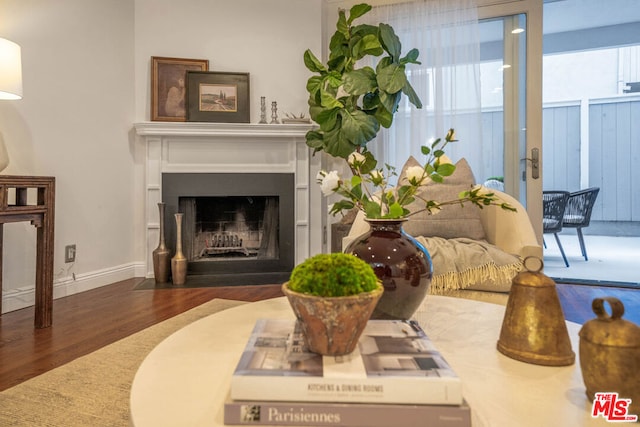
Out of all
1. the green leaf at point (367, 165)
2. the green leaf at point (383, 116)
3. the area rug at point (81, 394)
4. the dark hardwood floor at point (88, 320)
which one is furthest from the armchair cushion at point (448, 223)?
the area rug at point (81, 394)

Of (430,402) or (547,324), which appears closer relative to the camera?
(430,402)

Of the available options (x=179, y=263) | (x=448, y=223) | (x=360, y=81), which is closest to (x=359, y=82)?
(x=360, y=81)

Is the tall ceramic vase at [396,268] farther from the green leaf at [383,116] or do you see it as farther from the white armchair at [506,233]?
the green leaf at [383,116]

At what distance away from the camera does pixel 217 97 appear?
11.5 feet

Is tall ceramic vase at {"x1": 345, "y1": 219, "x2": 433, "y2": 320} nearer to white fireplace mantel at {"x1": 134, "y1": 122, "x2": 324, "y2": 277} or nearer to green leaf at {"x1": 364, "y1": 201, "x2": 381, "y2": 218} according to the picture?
green leaf at {"x1": 364, "y1": 201, "x2": 381, "y2": 218}

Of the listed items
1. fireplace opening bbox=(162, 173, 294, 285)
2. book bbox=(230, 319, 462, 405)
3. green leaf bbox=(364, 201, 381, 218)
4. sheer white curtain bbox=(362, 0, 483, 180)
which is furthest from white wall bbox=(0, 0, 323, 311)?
book bbox=(230, 319, 462, 405)

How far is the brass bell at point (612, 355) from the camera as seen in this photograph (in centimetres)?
53

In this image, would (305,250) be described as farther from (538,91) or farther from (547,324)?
(547,324)

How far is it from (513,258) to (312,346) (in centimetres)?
148

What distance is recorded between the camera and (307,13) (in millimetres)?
3707

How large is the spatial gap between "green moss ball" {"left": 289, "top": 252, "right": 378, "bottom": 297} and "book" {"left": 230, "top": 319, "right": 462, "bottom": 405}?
0.32 ft

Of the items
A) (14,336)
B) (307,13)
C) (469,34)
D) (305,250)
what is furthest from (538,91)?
(14,336)

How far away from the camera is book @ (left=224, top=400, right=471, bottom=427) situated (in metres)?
0.50

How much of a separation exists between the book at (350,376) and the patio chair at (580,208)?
14.3 feet
